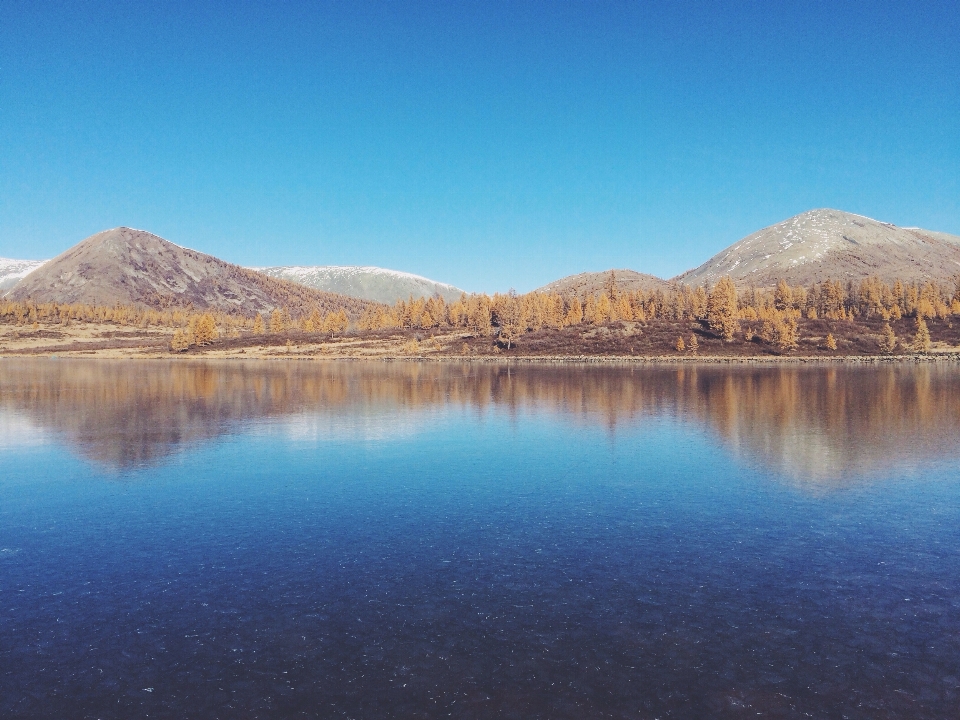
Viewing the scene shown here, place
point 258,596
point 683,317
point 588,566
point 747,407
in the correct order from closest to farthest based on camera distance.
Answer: point 258,596 → point 588,566 → point 747,407 → point 683,317

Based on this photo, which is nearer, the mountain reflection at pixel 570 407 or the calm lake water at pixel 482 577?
the calm lake water at pixel 482 577

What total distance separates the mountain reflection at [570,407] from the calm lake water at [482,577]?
67 cm

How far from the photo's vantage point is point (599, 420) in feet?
150

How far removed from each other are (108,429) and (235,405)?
1433cm

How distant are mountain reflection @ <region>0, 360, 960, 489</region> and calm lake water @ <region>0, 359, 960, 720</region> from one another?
2.20ft

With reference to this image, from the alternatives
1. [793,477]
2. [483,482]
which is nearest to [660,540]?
[483,482]

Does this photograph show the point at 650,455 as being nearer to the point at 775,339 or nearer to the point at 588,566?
the point at 588,566

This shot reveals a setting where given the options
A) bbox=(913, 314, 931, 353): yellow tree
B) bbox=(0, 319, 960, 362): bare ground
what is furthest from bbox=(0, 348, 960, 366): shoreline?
bbox=(913, 314, 931, 353): yellow tree

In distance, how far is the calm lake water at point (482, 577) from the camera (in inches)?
448

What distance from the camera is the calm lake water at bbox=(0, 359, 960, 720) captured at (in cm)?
1138

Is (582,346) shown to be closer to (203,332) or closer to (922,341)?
(922,341)

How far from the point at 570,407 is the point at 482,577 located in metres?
38.3

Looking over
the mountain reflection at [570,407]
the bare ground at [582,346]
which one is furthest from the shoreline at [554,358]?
the mountain reflection at [570,407]

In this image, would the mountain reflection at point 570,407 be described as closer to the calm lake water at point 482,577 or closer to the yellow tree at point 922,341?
the calm lake water at point 482,577
